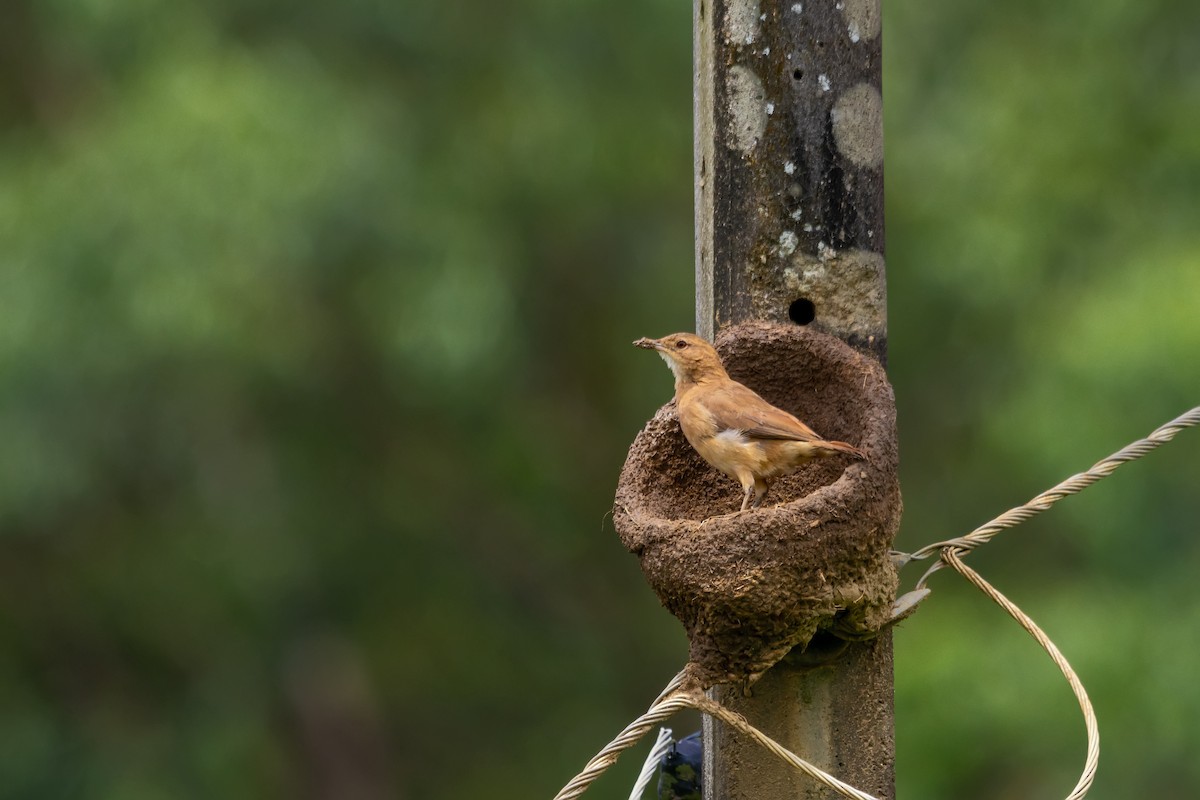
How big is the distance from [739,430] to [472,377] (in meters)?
7.26

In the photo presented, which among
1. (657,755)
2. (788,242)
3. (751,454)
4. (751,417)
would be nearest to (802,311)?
(788,242)

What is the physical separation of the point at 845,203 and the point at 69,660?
11409 millimetres

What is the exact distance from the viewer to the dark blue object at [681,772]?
4.93 metres

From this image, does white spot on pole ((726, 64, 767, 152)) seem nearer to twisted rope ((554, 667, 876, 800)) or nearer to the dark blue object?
twisted rope ((554, 667, 876, 800))

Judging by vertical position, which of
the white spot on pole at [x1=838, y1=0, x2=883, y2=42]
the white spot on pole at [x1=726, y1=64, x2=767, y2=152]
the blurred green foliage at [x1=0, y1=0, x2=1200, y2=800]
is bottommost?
the blurred green foliage at [x1=0, y1=0, x2=1200, y2=800]

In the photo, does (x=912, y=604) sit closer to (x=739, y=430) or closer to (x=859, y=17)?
(x=739, y=430)

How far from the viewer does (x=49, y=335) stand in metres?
10.2

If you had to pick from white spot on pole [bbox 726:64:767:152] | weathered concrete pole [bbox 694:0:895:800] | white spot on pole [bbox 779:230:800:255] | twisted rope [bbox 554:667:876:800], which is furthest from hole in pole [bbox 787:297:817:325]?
twisted rope [bbox 554:667:876:800]

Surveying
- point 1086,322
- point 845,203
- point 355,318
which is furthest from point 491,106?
point 845,203

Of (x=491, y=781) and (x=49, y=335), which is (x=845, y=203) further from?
(x=491, y=781)

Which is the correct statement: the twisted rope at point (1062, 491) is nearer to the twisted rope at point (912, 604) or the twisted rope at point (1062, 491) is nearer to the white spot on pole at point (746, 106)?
the twisted rope at point (912, 604)

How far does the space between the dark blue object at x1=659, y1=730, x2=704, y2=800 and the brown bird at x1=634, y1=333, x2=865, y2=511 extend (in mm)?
720

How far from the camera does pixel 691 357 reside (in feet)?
16.6

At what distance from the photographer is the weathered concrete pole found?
15.1ft
